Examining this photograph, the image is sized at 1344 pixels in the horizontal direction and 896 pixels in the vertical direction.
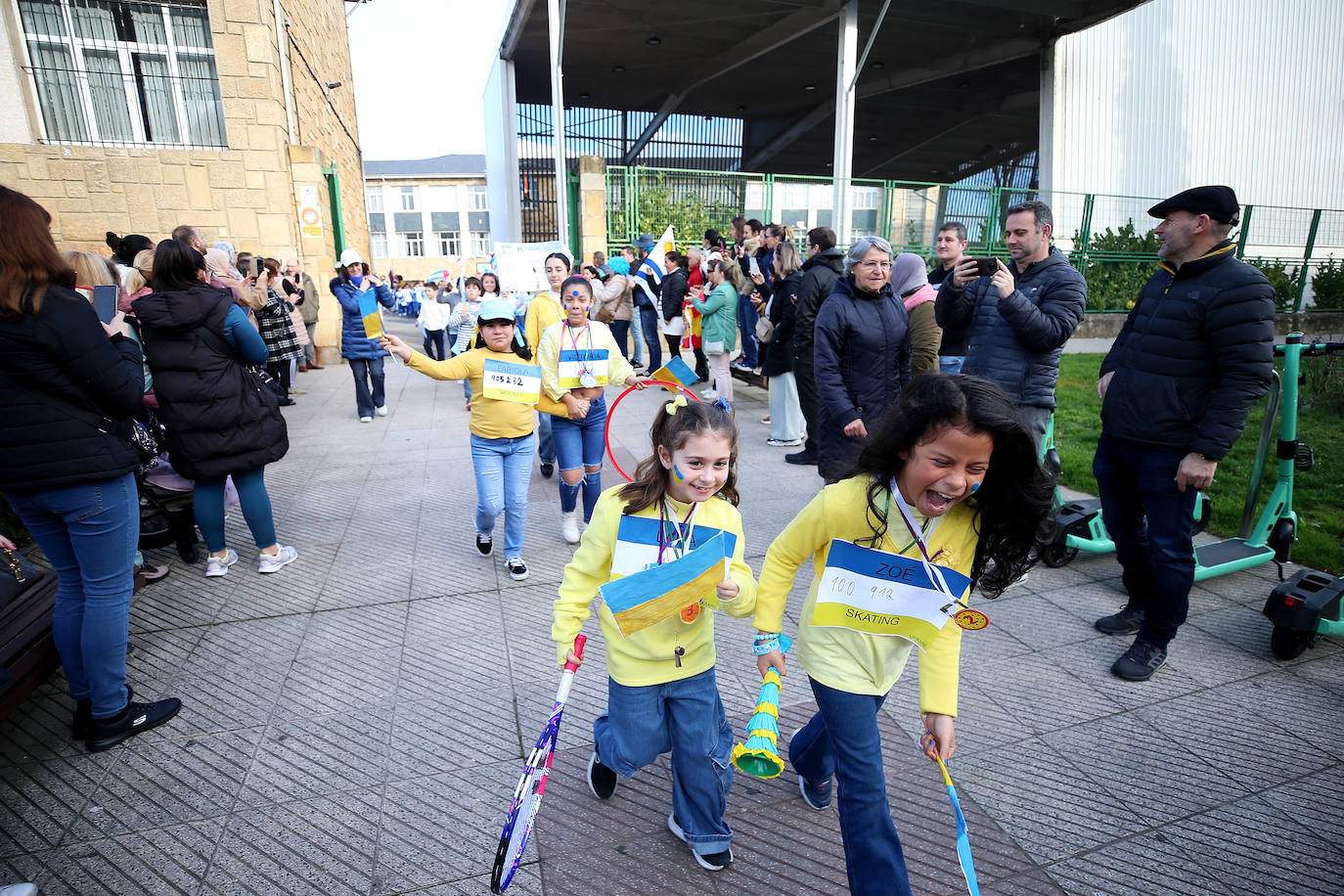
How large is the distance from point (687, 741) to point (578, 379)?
9.35 feet

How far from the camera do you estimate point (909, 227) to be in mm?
15109

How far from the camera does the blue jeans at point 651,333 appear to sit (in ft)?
38.7

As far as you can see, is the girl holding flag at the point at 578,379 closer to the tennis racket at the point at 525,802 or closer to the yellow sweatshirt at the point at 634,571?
the yellow sweatshirt at the point at 634,571

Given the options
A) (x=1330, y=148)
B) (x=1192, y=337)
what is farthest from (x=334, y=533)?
(x=1330, y=148)

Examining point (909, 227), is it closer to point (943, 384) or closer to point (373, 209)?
point (943, 384)

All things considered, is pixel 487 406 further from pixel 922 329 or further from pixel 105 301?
pixel 922 329

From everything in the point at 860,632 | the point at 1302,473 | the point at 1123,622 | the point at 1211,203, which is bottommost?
the point at 1302,473

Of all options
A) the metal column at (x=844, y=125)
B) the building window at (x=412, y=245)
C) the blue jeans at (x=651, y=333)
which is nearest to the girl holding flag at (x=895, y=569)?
the blue jeans at (x=651, y=333)

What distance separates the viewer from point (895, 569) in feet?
6.73

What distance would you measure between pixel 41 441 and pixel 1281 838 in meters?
4.69

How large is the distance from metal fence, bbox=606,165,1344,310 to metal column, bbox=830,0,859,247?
0.75 ft

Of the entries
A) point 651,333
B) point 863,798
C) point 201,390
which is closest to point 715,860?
point 863,798

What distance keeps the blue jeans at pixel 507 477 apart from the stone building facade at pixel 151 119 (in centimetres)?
1017

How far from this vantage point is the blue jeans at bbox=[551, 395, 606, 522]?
4.88 metres
